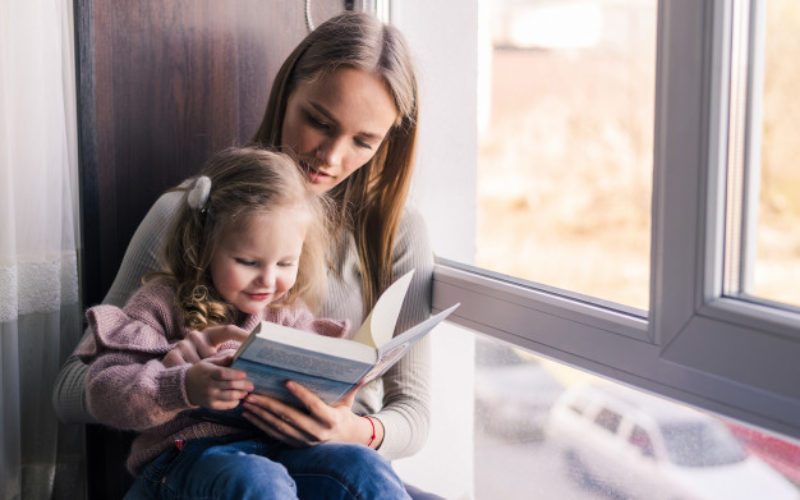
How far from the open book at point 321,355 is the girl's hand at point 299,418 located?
0.5 inches

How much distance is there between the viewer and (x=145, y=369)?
1166 mm

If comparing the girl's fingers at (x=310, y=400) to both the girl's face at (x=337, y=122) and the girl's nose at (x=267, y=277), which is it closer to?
the girl's nose at (x=267, y=277)

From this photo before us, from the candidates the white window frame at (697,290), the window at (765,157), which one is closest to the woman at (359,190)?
the white window frame at (697,290)

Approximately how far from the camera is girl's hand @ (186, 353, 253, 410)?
1.08m

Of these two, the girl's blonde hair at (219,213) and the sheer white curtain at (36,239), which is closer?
the girl's blonde hair at (219,213)

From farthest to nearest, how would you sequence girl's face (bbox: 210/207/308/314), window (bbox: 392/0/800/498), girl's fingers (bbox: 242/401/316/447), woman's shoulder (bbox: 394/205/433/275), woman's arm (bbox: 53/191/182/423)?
woman's shoulder (bbox: 394/205/433/275)
woman's arm (bbox: 53/191/182/423)
girl's face (bbox: 210/207/308/314)
girl's fingers (bbox: 242/401/316/447)
window (bbox: 392/0/800/498)

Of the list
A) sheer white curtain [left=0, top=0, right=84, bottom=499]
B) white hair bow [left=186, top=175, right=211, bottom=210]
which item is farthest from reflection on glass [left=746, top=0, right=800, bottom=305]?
sheer white curtain [left=0, top=0, right=84, bottom=499]

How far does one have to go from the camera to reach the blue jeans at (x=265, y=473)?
1104 mm

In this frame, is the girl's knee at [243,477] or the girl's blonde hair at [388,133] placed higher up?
the girl's blonde hair at [388,133]

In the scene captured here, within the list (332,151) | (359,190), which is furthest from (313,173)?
(359,190)

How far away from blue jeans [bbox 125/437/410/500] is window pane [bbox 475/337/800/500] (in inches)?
17.5

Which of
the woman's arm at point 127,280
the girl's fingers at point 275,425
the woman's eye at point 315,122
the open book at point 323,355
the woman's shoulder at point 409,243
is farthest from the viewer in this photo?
the woman's shoulder at point 409,243

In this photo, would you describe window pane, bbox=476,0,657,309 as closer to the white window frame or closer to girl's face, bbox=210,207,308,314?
the white window frame

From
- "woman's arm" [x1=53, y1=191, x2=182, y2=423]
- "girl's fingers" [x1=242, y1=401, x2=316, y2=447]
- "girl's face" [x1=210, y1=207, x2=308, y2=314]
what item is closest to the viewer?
"girl's fingers" [x1=242, y1=401, x2=316, y2=447]
